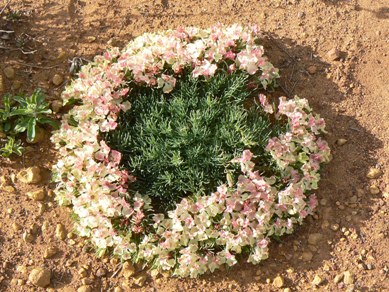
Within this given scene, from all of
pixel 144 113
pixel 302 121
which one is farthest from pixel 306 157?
pixel 144 113

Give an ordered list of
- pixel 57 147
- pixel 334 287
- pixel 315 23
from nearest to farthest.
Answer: pixel 334 287 → pixel 57 147 → pixel 315 23

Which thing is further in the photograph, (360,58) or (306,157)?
(360,58)

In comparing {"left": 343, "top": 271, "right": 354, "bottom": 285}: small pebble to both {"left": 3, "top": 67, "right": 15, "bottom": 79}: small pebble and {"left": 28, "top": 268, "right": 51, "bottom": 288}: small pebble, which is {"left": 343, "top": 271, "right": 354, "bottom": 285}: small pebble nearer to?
{"left": 28, "top": 268, "right": 51, "bottom": 288}: small pebble

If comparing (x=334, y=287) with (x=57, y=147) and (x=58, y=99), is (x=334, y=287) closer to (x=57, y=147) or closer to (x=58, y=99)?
(x=57, y=147)

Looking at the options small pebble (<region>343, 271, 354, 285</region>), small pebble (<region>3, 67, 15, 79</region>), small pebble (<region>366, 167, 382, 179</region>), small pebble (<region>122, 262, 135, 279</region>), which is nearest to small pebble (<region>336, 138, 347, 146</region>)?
small pebble (<region>366, 167, 382, 179</region>)

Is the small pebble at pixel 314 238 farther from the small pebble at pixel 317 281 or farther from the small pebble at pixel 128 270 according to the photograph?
the small pebble at pixel 128 270

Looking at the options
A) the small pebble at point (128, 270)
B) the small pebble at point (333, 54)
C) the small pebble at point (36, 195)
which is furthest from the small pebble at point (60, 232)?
the small pebble at point (333, 54)
